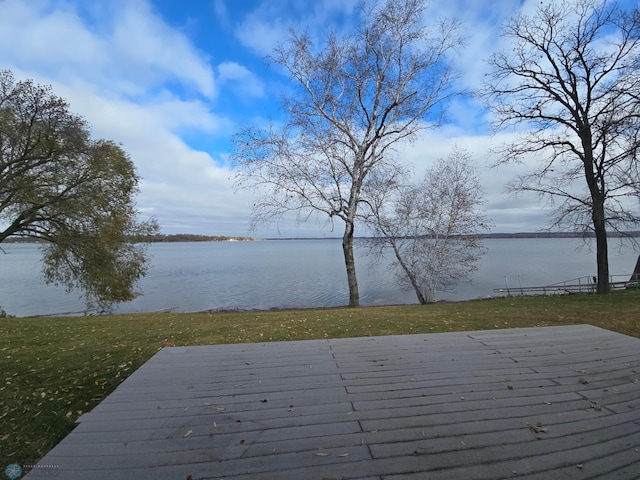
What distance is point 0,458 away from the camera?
2486 millimetres

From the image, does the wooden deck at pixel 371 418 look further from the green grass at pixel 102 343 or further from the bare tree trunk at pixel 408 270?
the bare tree trunk at pixel 408 270

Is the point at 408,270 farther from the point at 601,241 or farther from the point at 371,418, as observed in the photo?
the point at 371,418

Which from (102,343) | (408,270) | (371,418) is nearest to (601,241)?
(408,270)

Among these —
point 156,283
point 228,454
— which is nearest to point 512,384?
point 228,454

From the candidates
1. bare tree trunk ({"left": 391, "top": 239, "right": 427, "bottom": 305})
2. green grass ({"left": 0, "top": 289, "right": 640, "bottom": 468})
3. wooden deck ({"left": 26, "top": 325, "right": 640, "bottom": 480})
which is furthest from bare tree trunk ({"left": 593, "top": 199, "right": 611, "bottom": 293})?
wooden deck ({"left": 26, "top": 325, "right": 640, "bottom": 480})

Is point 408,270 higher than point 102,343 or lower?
higher

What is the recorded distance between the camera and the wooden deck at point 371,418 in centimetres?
199

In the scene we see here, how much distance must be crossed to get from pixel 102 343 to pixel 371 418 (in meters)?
5.39

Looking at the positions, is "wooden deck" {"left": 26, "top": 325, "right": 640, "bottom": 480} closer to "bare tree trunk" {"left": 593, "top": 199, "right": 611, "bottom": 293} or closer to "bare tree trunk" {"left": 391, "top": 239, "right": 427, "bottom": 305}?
"bare tree trunk" {"left": 593, "top": 199, "right": 611, "bottom": 293}

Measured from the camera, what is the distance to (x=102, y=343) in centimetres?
573

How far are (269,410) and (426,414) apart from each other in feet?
4.23

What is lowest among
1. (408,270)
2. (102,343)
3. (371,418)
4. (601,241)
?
(102,343)

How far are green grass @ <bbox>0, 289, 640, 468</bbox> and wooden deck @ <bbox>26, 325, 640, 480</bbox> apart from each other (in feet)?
2.20

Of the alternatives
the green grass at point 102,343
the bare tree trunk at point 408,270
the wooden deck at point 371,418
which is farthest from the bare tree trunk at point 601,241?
the wooden deck at point 371,418
